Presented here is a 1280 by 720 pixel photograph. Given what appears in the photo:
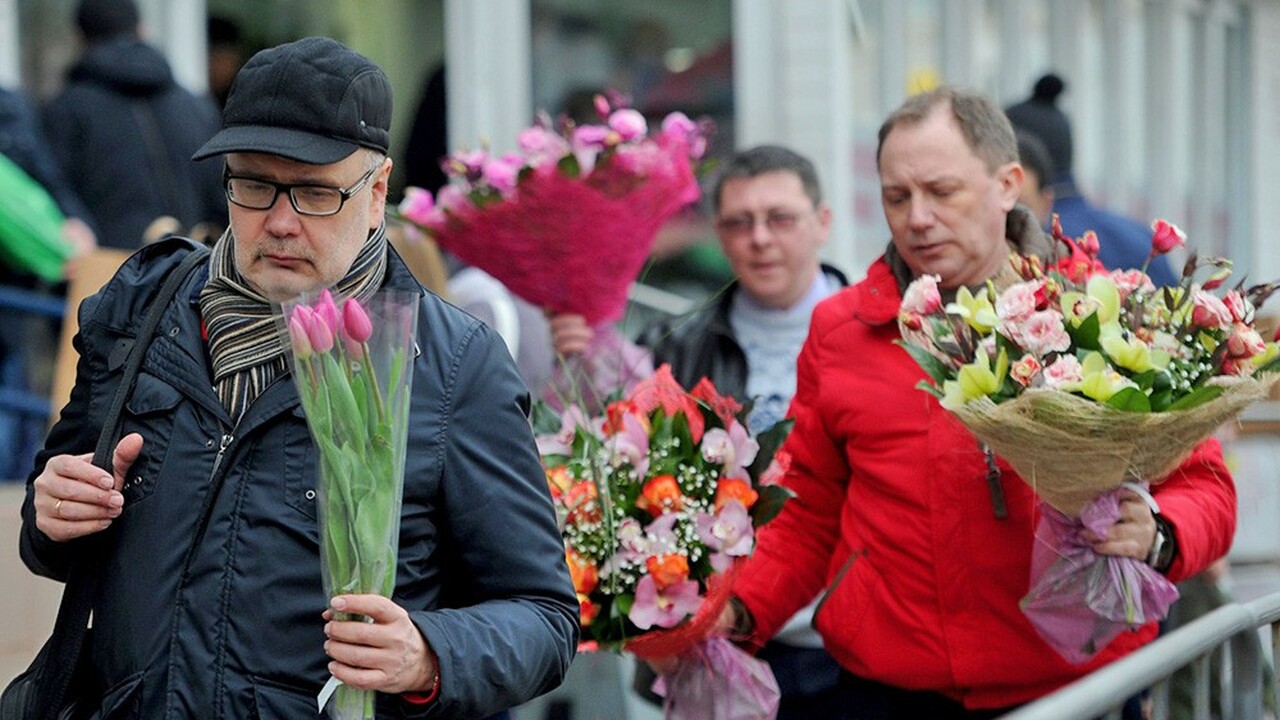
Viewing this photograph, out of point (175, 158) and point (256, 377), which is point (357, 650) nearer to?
point (256, 377)

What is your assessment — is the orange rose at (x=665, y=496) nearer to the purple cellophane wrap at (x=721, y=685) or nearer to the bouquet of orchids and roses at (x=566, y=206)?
the purple cellophane wrap at (x=721, y=685)

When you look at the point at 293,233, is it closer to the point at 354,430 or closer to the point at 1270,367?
the point at 354,430

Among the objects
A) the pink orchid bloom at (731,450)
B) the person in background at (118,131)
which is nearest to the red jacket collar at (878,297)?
the pink orchid bloom at (731,450)

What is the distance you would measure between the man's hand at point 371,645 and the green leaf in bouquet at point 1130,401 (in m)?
1.43

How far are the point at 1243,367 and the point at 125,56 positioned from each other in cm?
475

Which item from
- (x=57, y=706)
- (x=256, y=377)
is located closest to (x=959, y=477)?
(x=256, y=377)

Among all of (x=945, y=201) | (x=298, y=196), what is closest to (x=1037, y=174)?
(x=945, y=201)

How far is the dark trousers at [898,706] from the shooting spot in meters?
4.03

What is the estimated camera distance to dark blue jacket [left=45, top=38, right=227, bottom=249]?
7.34 m

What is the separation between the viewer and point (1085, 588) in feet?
12.4

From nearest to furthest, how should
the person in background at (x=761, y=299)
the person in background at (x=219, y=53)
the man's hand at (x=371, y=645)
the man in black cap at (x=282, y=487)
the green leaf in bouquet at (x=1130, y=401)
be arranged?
1. the man's hand at (x=371, y=645)
2. the man in black cap at (x=282, y=487)
3. the green leaf in bouquet at (x=1130, y=401)
4. the person in background at (x=761, y=299)
5. the person in background at (x=219, y=53)

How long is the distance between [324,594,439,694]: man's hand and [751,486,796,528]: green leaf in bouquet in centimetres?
156

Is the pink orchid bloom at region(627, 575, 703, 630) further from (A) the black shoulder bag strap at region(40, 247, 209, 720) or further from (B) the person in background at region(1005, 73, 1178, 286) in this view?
(B) the person in background at region(1005, 73, 1178, 286)

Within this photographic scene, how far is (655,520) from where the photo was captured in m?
4.28
